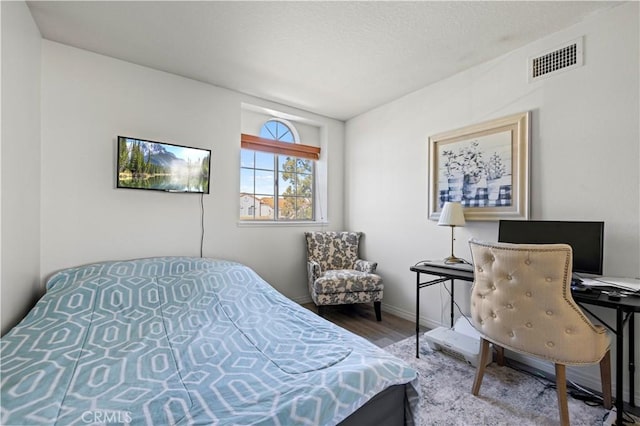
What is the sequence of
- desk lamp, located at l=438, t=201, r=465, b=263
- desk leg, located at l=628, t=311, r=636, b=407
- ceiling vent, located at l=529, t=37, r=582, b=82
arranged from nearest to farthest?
1. desk leg, located at l=628, t=311, r=636, b=407
2. ceiling vent, located at l=529, t=37, r=582, b=82
3. desk lamp, located at l=438, t=201, r=465, b=263

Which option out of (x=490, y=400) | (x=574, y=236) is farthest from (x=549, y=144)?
(x=490, y=400)

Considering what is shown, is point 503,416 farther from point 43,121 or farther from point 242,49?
point 43,121

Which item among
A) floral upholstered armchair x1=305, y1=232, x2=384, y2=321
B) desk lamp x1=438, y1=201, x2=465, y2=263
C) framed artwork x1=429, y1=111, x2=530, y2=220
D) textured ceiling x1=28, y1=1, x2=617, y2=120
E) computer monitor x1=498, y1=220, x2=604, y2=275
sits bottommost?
floral upholstered armchair x1=305, y1=232, x2=384, y2=321

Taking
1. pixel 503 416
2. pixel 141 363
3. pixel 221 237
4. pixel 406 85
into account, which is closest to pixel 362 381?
pixel 141 363

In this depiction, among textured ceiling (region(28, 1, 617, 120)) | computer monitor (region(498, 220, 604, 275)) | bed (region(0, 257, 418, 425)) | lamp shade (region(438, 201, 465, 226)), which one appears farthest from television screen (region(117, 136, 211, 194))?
computer monitor (region(498, 220, 604, 275))

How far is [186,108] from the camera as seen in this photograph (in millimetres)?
2809

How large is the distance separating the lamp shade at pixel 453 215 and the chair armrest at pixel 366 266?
1.03 meters

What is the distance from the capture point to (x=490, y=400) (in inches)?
68.3

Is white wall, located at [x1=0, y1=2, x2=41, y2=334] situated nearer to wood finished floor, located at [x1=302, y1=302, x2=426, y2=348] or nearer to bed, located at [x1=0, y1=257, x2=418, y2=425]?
bed, located at [x1=0, y1=257, x2=418, y2=425]

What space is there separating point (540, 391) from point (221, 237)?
2879mm

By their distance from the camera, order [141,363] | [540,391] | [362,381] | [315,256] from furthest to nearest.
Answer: [315,256] → [540,391] → [141,363] → [362,381]

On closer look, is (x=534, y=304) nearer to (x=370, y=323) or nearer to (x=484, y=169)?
(x=484, y=169)
